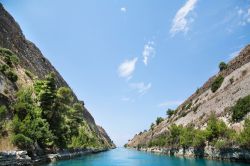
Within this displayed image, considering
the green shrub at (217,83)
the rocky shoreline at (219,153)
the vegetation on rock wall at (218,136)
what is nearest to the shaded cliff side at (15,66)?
the rocky shoreline at (219,153)

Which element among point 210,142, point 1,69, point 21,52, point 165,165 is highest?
point 21,52

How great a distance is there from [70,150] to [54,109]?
14.3 metres

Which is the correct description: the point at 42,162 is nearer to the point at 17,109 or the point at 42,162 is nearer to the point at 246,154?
the point at 17,109

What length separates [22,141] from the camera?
48344 millimetres

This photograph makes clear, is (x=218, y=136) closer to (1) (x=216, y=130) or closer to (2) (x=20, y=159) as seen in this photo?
(1) (x=216, y=130)

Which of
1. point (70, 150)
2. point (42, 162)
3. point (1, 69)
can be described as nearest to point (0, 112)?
point (42, 162)

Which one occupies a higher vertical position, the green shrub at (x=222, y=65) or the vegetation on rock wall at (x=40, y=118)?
the green shrub at (x=222, y=65)

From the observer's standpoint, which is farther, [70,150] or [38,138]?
[70,150]

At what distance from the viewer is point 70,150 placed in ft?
249

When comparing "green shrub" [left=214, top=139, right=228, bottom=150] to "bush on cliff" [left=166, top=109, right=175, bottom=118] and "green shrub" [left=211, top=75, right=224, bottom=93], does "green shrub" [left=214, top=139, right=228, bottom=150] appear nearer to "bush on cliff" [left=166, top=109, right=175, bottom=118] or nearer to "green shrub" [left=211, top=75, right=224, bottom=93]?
"green shrub" [left=211, top=75, right=224, bottom=93]

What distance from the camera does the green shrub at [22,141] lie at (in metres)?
47.8

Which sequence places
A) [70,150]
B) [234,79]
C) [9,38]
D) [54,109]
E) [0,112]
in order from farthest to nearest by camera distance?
[9,38]
[234,79]
[70,150]
[54,109]
[0,112]

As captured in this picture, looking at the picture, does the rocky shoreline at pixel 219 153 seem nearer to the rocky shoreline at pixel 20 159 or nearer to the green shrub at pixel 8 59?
the rocky shoreline at pixel 20 159

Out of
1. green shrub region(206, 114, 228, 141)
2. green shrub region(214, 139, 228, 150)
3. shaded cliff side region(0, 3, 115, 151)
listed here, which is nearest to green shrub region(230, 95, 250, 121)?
green shrub region(206, 114, 228, 141)
